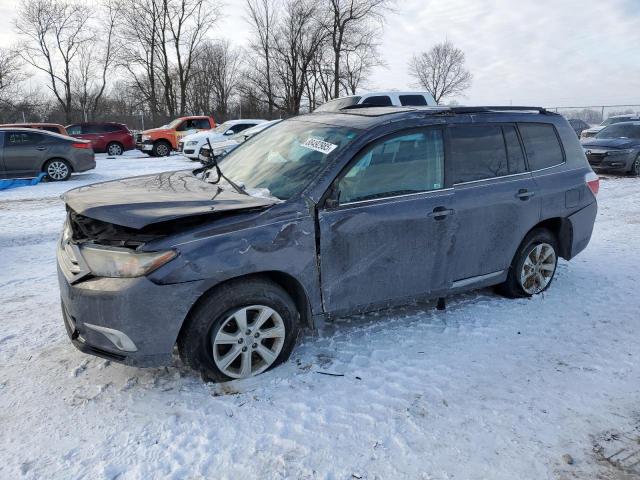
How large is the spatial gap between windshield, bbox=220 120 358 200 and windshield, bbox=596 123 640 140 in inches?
520

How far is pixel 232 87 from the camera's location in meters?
50.0

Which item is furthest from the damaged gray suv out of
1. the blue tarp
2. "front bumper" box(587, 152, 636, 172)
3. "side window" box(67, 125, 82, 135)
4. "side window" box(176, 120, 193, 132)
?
"side window" box(67, 125, 82, 135)

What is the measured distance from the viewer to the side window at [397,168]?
345cm

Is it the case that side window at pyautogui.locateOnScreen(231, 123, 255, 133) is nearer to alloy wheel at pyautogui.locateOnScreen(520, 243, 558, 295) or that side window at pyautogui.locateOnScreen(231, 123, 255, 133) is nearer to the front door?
alloy wheel at pyautogui.locateOnScreen(520, 243, 558, 295)

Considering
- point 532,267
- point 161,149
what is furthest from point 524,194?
point 161,149

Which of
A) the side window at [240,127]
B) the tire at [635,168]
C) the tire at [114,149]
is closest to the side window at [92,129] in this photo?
the tire at [114,149]

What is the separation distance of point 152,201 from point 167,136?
19616 mm

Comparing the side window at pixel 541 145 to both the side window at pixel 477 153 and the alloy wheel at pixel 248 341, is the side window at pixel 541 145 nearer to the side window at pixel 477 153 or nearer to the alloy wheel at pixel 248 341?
the side window at pixel 477 153

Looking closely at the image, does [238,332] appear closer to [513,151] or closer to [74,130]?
[513,151]

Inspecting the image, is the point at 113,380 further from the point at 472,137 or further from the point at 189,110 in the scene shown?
the point at 189,110

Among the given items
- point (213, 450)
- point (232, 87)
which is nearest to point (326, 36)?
point (232, 87)

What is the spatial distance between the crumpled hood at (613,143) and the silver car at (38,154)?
13.6m

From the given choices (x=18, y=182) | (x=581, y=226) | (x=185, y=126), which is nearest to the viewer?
(x=581, y=226)

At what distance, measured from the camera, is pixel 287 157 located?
3787 millimetres
